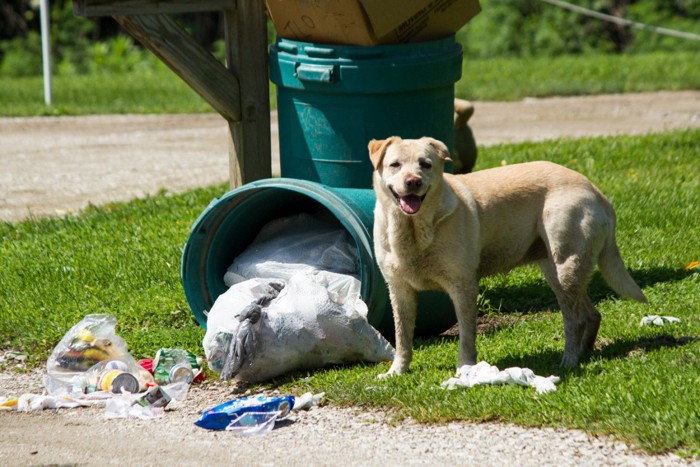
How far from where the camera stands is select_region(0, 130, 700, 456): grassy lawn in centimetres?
464

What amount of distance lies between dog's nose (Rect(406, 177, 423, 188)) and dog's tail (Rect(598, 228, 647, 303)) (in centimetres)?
121

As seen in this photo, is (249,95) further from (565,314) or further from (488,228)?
(565,314)

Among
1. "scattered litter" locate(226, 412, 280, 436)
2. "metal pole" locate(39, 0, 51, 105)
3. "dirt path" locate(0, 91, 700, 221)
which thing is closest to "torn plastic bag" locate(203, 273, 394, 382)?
"scattered litter" locate(226, 412, 280, 436)

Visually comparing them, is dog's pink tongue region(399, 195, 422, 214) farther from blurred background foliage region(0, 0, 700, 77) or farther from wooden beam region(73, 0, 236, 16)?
blurred background foliage region(0, 0, 700, 77)

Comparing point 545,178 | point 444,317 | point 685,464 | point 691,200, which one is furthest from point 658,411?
point 691,200

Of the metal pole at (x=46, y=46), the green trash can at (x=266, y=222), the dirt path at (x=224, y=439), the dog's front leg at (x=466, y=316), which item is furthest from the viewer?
the metal pole at (x=46, y=46)

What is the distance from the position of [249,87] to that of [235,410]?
103 inches

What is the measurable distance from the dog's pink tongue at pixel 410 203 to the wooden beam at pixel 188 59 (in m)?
2.19

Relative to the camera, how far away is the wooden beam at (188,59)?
642 cm

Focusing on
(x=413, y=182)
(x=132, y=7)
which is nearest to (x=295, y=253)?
(x=413, y=182)

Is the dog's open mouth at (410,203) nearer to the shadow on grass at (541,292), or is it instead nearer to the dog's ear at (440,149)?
the dog's ear at (440,149)

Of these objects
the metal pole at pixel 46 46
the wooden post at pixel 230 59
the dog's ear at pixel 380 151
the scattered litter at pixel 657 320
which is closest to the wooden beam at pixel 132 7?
the wooden post at pixel 230 59

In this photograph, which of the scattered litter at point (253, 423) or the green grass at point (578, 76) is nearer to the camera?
the scattered litter at point (253, 423)

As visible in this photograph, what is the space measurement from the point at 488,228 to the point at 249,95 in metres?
2.16
